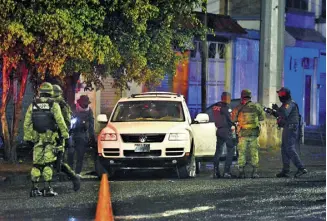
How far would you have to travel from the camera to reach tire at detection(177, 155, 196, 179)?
15.2 metres

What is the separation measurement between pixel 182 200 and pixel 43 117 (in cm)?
257

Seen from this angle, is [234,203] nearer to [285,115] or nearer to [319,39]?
[285,115]

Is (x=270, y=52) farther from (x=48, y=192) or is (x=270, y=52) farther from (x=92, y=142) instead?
(x=48, y=192)

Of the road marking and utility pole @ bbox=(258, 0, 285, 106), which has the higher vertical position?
utility pole @ bbox=(258, 0, 285, 106)

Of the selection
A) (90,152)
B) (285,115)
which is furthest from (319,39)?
(285,115)

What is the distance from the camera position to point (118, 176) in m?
16.2

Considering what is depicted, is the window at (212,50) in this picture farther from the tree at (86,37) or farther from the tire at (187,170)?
the tire at (187,170)

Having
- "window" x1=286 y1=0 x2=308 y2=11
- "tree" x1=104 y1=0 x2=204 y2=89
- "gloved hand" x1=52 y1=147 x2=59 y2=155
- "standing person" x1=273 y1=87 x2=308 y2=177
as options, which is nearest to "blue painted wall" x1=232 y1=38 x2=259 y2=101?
"window" x1=286 y1=0 x2=308 y2=11

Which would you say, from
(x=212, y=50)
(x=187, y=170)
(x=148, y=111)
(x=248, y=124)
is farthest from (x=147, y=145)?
(x=212, y=50)

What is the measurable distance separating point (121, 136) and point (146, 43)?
476 centimetres

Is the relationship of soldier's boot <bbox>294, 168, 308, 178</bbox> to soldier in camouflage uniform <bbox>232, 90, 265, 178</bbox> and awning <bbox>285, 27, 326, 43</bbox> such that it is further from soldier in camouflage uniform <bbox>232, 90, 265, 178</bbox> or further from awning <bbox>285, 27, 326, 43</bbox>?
awning <bbox>285, 27, 326, 43</bbox>

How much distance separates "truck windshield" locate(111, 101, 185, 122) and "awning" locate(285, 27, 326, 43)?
2009 cm

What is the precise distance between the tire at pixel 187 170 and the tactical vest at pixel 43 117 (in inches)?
139

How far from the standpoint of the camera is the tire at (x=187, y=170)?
15227 mm
